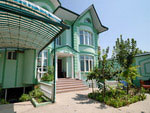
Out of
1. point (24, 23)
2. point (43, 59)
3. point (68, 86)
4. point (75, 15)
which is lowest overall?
point (68, 86)

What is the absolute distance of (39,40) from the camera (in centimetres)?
632

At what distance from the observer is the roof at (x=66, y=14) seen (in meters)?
10.2

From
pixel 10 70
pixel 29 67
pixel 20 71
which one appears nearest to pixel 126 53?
pixel 29 67

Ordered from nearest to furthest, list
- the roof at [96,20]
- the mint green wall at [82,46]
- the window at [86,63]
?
the mint green wall at [82,46]
the window at [86,63]
the roof at [96,20]

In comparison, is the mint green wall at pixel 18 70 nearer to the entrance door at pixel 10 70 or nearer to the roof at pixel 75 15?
the entrance door at pixel 10 70

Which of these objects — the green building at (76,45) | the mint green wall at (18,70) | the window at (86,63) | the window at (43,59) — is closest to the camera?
the mint green wall at (18,70)

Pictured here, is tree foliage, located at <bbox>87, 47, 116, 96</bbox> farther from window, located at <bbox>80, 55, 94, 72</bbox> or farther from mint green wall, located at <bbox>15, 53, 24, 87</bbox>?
mint green wall, located at <bbox>15, 53, 24, 87</bbox>

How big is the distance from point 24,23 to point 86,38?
911 cm

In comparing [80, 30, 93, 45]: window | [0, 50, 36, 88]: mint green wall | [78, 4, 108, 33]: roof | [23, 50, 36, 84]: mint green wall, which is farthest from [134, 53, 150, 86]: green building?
[0, 50, 36, 88]: mint green wall

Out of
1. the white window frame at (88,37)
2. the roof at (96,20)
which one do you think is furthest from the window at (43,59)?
the roof at (96,20)

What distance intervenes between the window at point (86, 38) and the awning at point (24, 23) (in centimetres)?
681

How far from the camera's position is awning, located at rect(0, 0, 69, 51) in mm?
2938

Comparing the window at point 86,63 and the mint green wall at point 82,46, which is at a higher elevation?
the mint green wall at point 82,46

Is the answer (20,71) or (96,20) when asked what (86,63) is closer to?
(96,20)
